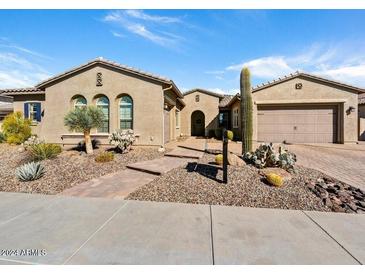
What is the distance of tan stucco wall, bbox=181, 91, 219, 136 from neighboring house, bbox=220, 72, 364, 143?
6.65 metres

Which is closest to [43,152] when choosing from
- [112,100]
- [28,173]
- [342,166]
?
[28,173]

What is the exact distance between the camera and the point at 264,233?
322 cm

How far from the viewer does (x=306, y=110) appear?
44.3ft

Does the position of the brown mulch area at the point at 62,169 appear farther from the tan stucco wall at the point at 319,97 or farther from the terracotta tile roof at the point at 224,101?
the terracotta tile roof at the point at 224,101

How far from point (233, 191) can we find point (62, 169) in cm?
609

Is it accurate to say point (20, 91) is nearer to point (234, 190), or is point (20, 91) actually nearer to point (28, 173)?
point (28, 173)

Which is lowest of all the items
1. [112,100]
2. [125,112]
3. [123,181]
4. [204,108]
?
[123,181]

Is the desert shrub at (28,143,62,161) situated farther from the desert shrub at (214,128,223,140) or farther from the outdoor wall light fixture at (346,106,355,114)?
the outdoor wall light fixture at (346,106,355,114)

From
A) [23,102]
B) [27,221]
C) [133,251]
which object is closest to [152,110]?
[27,221]

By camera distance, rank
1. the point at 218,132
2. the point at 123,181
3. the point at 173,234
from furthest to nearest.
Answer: the point at 218,132
the point at 123,181
the point at 173,234

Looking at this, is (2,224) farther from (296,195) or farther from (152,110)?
(152,110)
